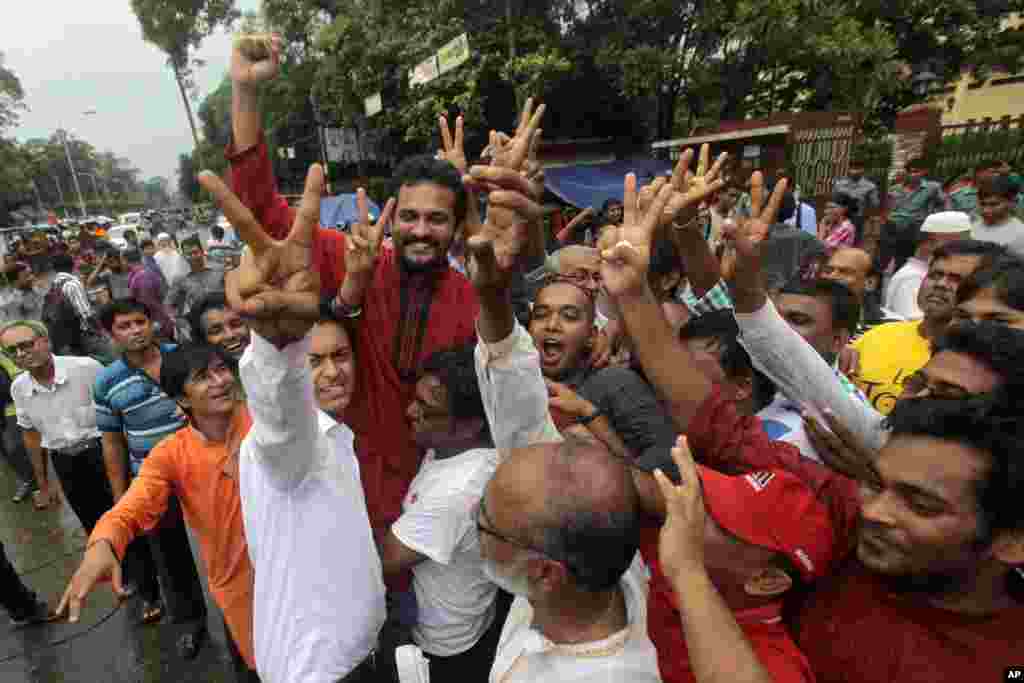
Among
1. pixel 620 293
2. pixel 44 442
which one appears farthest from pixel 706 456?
pixel 44 442

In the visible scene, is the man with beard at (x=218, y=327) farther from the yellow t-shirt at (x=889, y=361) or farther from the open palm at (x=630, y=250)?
the yellow t-shirt at (x=889, y=361)

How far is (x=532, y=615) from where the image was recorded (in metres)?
1.26

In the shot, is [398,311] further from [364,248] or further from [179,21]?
[179,21]

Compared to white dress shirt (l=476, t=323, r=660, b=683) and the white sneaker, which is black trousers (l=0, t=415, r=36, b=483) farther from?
white dress shirt (l=476, t=323, r=660, b=683)

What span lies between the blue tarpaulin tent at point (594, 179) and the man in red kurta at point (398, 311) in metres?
11.1

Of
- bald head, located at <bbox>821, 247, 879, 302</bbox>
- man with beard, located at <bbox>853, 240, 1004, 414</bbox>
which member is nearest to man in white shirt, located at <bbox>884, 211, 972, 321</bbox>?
bald head, located at <bbox>821, 247, 879, 302</bbox>

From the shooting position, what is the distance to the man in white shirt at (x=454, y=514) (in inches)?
61.8

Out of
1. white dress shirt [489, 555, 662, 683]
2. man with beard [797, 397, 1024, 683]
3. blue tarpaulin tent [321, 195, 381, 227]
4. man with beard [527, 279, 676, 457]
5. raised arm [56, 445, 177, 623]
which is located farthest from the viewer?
blue tarpaulin tent [321, 195, 381, 227]

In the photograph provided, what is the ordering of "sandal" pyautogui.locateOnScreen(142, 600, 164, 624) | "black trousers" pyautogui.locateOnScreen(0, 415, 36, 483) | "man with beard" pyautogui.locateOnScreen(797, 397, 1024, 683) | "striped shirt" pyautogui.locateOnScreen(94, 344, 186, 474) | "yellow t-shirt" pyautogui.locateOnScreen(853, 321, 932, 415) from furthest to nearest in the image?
"black trousers" pyautogui.locateOnScreen(0, 415, 36, 483)
"sandal" pyautogui.locateOnScreen(142, 600, 164, 624)
"striped shirt" pyautogui.locateOnScreen(94, 344, 186, 474)
"yellow t-shirt" pyautogui.locateOnScreen(853, 321, 932, 415)
"man with beard" pyautogui.locateOnScreen(797, 397, 1024, 683)

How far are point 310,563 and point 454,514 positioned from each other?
366 millimetres

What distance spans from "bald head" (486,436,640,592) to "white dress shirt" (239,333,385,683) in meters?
0.50

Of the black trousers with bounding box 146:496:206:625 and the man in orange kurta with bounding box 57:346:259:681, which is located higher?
the man in orange kurta with bounding box 57:346:259:681

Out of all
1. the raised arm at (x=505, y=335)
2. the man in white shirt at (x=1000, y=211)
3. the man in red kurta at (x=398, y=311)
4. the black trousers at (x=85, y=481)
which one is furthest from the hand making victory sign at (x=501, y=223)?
the man in white shirt at (x=1000, y=211)

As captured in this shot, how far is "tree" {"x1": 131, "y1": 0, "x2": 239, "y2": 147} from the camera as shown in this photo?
82.6 ft
